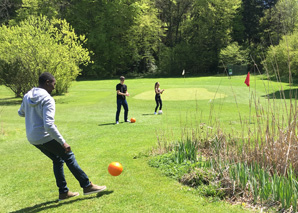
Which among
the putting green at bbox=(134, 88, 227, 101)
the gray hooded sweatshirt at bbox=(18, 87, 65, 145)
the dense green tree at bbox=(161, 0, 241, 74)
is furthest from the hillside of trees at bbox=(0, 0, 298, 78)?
the gray hooded sweatshirt at bbox=(18, 87, 65, 145)

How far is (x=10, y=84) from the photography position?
2325cm

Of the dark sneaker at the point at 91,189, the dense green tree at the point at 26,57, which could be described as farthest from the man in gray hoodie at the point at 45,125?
the dense green tree at the point at 26,57

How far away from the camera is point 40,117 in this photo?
4254 mm

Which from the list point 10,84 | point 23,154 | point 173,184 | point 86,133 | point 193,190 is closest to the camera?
point 193,190

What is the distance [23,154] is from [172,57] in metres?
49.4

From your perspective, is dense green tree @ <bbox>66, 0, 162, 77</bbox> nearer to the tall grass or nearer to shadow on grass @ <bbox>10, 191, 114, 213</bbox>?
shadow on grass @ <bbox>10, 191, 114, 213</bbox>

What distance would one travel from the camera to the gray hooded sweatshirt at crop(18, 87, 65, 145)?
408cm

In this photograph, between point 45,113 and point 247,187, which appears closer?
point 45,113

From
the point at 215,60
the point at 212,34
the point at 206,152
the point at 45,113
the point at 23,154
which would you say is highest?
the point at 212,34

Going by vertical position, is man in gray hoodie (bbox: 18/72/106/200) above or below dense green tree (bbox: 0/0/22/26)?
below

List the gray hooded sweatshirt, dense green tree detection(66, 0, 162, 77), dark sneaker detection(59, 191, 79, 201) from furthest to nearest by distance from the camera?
dense green tree detection(66, 0, 162, 77)
dark sneaker detection(59, 191, 79, 201)
the gray hooded sweatshirt

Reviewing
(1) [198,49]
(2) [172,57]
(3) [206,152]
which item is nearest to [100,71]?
(2) [172,57]

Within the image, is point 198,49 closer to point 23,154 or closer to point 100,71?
point 100,71

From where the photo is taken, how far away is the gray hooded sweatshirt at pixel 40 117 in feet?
13.4
